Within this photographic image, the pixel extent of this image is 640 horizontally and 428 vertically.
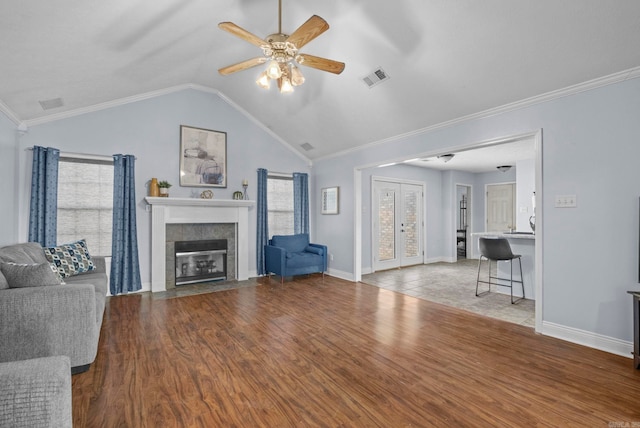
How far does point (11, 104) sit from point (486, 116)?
19.1 ft

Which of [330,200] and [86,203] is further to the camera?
[330,200]

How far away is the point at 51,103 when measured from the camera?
4082 mm

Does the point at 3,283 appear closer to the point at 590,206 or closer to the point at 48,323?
the point at 48,323

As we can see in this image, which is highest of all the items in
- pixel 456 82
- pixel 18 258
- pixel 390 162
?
pixel 456 82

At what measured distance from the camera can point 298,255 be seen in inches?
228

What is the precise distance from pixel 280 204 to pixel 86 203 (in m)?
3.28

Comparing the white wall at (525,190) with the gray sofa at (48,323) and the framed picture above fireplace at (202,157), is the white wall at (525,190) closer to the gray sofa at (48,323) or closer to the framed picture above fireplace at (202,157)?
the framed picture above fireplace at (202,157)

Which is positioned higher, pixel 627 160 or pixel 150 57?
pixel 150 57

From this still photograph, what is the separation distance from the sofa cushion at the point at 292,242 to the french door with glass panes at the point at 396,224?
5.30ft

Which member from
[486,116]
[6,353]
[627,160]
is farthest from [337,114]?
[6,353]

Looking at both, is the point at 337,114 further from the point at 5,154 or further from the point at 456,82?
the point at 5,154

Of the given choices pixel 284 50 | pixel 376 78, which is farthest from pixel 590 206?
pixel 284 50

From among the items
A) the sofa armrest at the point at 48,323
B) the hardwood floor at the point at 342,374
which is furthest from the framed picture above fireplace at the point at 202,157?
the sofa armrest at the point at 48,323

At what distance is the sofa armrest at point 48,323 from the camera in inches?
85.7
